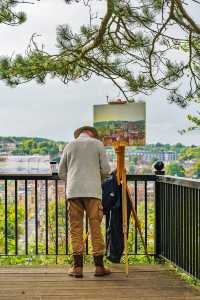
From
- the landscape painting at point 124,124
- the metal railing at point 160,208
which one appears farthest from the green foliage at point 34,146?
the landscape painting at point 124,124

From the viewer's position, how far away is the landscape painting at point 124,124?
21.7 ft

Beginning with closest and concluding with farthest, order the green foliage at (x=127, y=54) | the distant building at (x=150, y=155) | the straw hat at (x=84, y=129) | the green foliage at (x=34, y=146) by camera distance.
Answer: the straw hat at (x=84, y=129) → the green foliage at (x=127, y=54) → the distant building at (x=150, y=155) → the green foliage at (x=34, y=146)

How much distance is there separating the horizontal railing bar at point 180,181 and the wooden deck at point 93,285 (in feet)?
2.87

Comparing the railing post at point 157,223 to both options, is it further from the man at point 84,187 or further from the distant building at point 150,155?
the distant building at point 150,155

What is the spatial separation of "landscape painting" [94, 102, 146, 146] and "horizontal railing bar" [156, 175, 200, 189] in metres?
0.44

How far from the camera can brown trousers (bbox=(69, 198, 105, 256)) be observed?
20.1ft

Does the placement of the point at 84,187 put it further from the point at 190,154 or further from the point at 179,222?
the point at 190,154

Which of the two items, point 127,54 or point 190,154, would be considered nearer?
point 127,54

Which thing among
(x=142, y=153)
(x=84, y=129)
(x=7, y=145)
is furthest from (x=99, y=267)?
(x=7, y=145)

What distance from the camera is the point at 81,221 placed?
6.20 meters

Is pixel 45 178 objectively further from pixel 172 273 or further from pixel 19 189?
pixel 172 273

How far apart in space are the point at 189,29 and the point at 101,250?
3.71m

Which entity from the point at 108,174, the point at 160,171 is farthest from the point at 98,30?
the point at 108,174

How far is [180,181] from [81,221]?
1.00 metres
